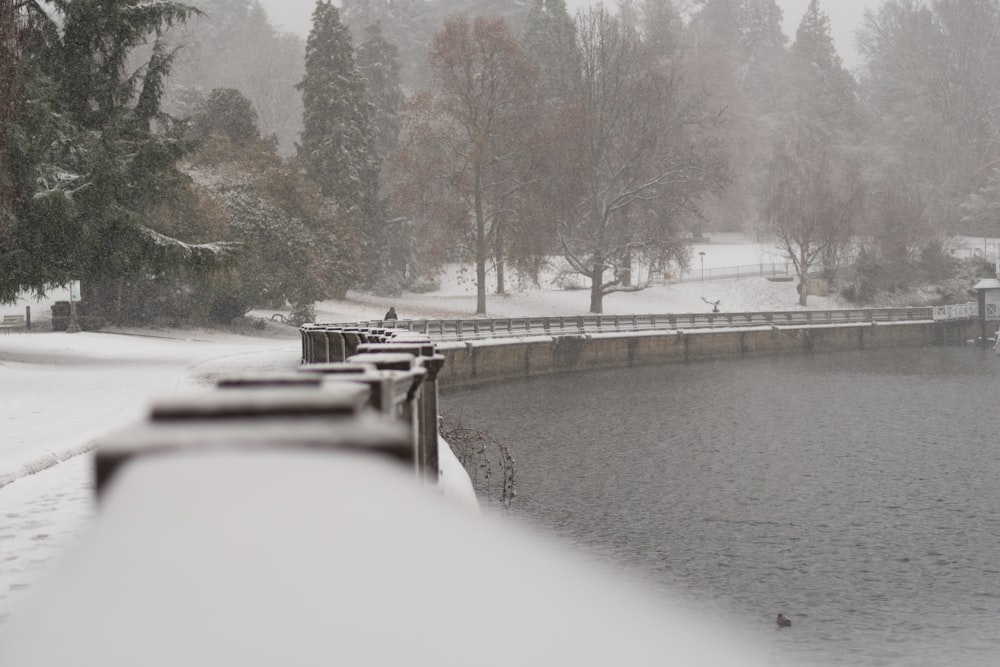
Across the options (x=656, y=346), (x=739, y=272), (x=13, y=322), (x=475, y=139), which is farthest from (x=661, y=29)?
(x=13, y=322)

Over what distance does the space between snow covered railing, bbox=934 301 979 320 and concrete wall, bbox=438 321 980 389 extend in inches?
15.1

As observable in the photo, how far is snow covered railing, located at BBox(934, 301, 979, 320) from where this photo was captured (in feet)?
203

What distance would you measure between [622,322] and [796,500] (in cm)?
3145

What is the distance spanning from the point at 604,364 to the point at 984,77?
206 ft

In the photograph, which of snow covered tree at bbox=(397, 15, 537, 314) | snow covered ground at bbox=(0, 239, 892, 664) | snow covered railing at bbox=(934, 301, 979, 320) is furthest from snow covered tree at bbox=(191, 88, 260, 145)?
snow covered railing at bbox=(934, 301, 979, 320)

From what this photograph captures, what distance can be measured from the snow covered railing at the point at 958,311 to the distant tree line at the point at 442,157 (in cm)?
Answer: 586

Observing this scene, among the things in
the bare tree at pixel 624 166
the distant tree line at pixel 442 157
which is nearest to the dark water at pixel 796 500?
the distant tree line at pixel 442 157

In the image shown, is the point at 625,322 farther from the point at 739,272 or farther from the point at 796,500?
the point at 796,500

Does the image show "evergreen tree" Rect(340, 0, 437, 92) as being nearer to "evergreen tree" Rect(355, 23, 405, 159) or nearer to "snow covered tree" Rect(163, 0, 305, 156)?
"snow covered tree" Rect(163, 0, 305, 156)

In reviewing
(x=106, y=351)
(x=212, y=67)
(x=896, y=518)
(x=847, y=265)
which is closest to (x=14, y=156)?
(x=106, y=351)

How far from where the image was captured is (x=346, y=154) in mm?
57250

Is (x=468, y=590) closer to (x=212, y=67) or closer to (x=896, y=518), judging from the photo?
(x=896, y=518)

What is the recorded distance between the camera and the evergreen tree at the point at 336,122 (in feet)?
188

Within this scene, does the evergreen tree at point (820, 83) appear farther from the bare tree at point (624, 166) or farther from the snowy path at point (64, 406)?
the snowy path at point (64, 406)
